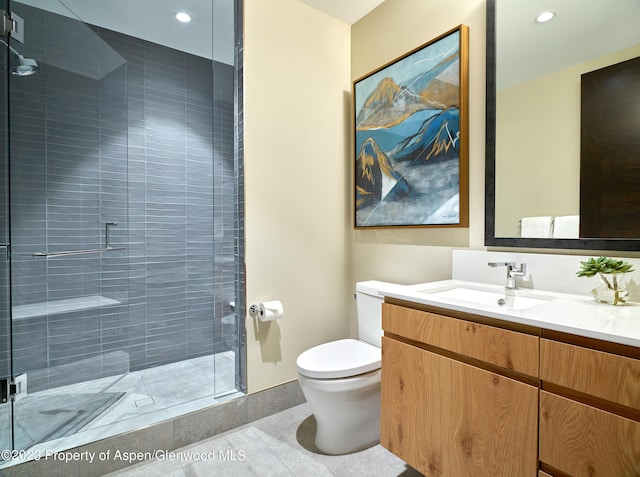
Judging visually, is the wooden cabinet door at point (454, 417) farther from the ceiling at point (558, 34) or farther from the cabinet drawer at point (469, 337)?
the ceiling at point (558, 34)

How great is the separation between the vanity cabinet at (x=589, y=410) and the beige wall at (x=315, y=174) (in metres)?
0.87

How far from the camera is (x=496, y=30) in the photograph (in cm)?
158

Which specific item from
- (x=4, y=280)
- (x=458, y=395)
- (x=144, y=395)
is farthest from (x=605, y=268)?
(x=4, y=280)

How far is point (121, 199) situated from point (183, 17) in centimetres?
123

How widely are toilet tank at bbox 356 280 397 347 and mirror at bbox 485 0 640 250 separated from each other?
0.67 metres

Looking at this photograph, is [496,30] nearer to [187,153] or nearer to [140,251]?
[187,153]

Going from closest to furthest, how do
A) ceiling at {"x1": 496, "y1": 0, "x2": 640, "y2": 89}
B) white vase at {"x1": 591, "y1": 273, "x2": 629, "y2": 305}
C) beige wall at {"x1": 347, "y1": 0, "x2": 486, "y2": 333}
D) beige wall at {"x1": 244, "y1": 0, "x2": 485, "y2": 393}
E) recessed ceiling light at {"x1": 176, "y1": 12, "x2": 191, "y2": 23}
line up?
white vase at {"x1": 591, "y1": 273, "x2": 629, "y2": 305} → ceiling at {"x1": 496, "y1": 0, "x2": 640, "y2": 89} → beige wall at {"x1": 347, "y1": 0, "x2": 486, "y2": 333} → beige wall at {"x1": 244, "y1": 0, "x2": 485, "y2": 393} → recessed ceiling light at {"x1": 176, "y1": 12, "x2": 191, "y2": 23}

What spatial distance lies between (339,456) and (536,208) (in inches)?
58.3

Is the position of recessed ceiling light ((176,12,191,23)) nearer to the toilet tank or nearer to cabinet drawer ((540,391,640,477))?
the toilet tank

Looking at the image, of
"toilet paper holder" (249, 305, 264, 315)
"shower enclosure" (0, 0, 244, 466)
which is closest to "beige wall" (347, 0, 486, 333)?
"toilet paper holder" (249, 305, 264, 315)

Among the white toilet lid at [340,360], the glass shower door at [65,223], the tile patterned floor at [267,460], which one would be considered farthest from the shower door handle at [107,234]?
the white toilet lid at [340,360]

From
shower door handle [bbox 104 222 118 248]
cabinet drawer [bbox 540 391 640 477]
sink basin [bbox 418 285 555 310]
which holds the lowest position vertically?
cabinet drawer [bbox 540 391 640 477]

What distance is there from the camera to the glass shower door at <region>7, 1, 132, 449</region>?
163cm

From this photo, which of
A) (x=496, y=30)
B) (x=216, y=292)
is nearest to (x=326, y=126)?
(x=496, y=30)
